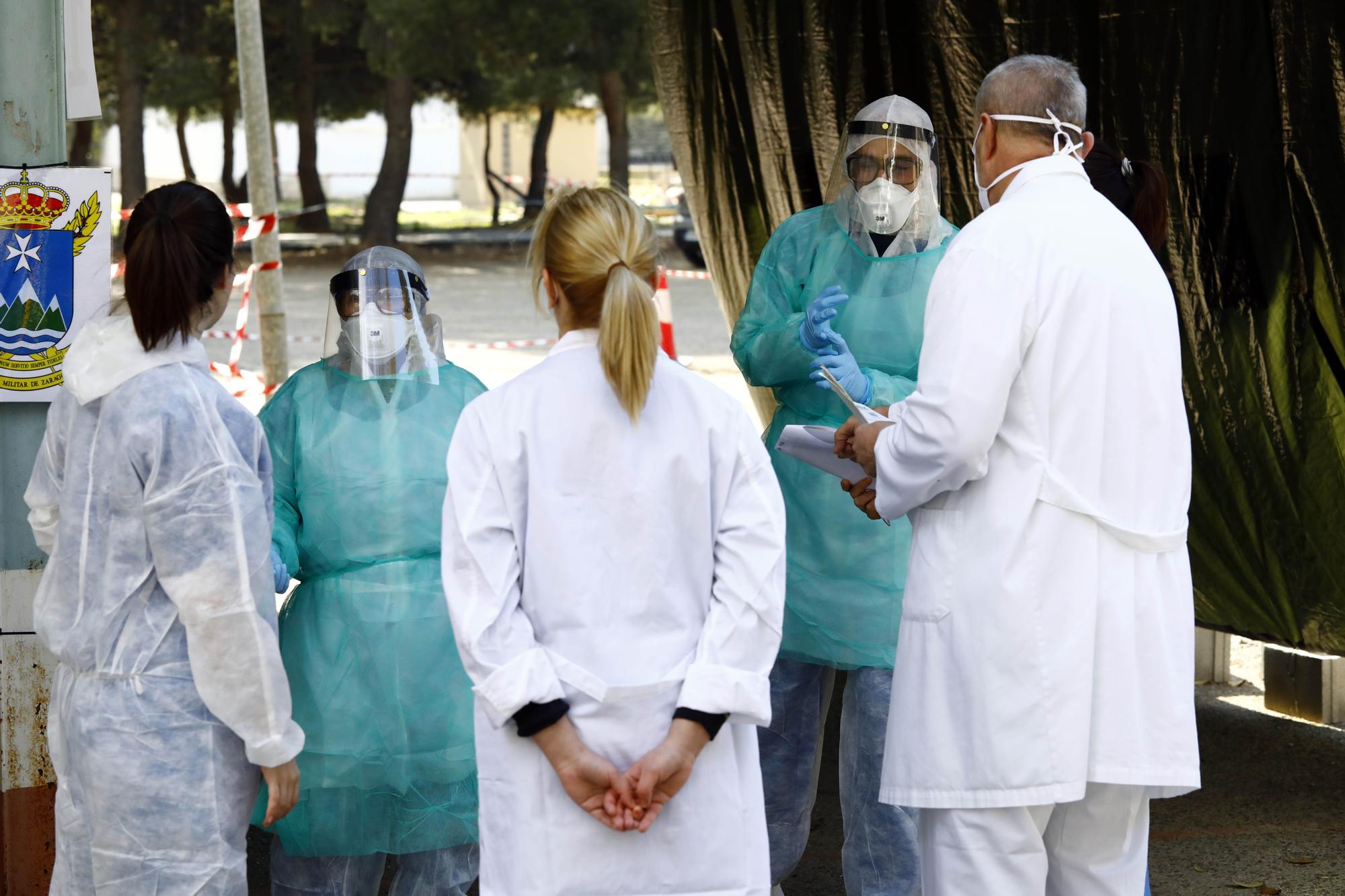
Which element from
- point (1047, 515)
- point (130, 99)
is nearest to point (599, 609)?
point (1047, 515)

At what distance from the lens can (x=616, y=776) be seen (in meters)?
2.05

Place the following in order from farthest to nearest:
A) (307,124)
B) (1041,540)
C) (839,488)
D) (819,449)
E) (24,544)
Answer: (307,124)
(839,488)
(24,544)
(819,449)
(1041,540)

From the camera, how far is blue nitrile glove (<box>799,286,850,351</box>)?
10.3 feet

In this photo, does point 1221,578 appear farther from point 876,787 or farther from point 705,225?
point 705,225

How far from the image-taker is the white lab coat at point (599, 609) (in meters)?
2.07

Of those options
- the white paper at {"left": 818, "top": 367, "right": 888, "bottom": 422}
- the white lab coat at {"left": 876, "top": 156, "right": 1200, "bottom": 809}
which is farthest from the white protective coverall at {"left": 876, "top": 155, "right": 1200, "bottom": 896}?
the white paper at {"left": 818, "top": 367, "right": 888, "bottom": 422}

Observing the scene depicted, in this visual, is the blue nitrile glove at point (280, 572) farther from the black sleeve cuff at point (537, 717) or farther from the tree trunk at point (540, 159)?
the tree trunk at point (540, 159)

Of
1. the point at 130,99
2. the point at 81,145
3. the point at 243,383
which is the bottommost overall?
the point at 243,383

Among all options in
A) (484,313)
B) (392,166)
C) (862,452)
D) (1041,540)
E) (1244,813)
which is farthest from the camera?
(392,166)

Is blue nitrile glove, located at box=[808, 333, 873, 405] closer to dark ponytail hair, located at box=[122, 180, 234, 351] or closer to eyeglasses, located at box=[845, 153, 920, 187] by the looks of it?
eyeglasses, located at box=[845, 153, 920, 187]

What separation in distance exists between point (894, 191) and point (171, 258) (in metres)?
1.65

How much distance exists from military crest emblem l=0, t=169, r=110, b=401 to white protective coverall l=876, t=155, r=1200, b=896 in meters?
1.71

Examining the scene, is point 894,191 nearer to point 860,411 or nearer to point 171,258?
point 860,411

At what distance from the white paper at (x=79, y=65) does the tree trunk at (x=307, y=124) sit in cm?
2349
